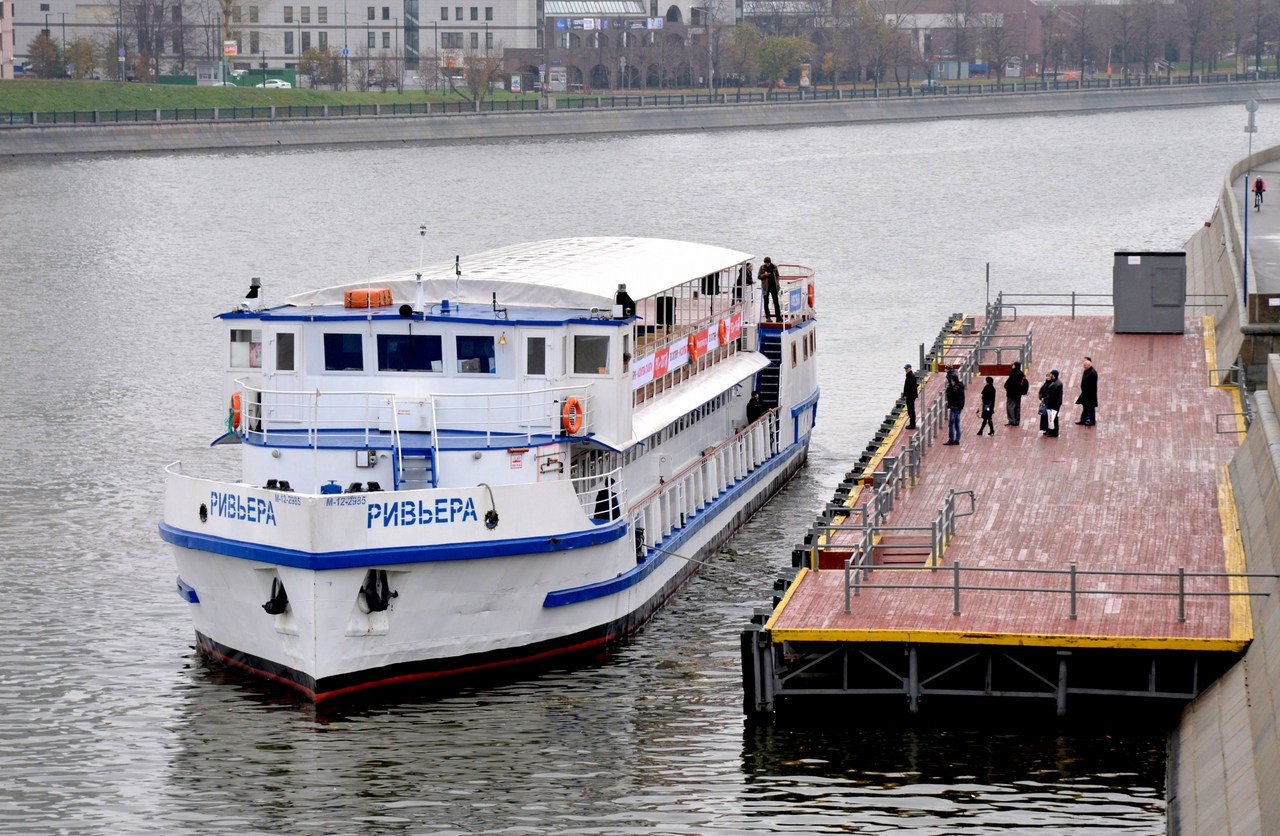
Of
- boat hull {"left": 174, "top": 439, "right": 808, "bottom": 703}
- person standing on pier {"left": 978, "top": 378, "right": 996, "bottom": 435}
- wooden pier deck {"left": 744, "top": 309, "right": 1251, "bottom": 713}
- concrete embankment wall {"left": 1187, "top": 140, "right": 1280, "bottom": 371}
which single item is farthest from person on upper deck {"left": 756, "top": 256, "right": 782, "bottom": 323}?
boat hull {"left": 174, "top": 439, "right": 808, "bottom": 703}

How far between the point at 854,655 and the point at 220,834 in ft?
28.0

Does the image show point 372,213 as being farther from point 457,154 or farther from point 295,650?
point 295,650

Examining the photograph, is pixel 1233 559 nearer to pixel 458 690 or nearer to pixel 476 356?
pixel 458 690

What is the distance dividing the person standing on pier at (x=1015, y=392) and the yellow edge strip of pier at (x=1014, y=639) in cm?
1548

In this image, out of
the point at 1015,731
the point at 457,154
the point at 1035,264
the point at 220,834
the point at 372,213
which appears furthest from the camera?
the point at 457,154

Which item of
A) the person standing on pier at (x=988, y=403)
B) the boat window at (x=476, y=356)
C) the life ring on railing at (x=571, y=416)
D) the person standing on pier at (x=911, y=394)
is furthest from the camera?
the person standing on pier at (x=911, y=394)

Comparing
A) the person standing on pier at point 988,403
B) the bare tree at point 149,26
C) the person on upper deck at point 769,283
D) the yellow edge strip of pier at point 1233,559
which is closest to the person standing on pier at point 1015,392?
the person standing on pier at point 988,403

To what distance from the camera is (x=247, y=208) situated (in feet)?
362

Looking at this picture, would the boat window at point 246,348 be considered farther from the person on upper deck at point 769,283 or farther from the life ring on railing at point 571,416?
the person on upper deck at point 769,283

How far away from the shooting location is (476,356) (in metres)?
32.5

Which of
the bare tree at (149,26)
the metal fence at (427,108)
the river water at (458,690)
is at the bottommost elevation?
the river water at (458,690)

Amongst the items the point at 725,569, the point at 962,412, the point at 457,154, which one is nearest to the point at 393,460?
the point at 725,569

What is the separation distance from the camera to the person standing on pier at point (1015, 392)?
41781 millimetres

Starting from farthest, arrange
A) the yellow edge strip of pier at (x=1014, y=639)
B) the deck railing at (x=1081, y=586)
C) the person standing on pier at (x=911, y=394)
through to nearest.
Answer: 1. the person standing on pier at (x=911, y=394)
2. the deck railing at (x=1081, y=586)
3. the yellow edge strip of pier at (x=1014, y=639)
